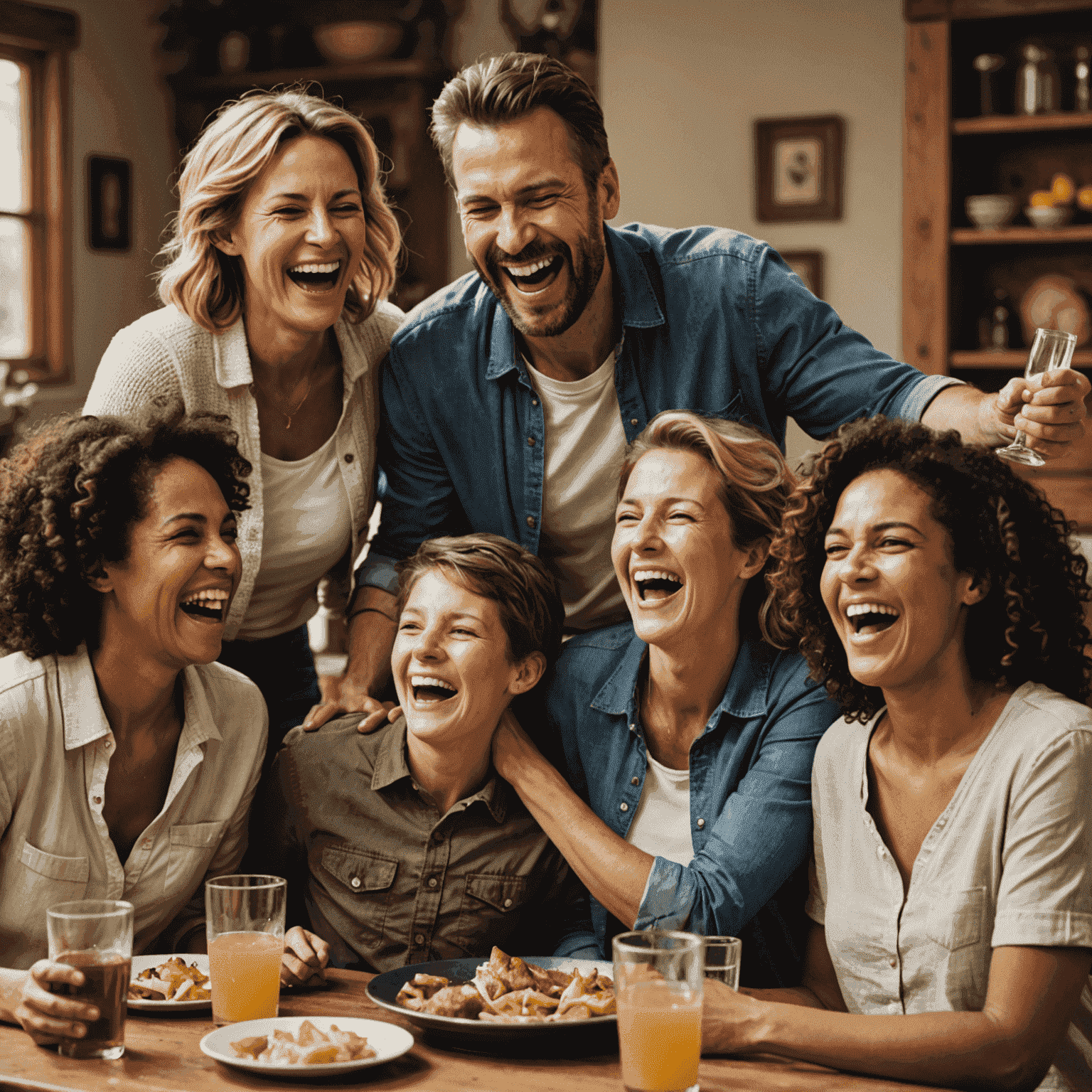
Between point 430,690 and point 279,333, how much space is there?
75cm

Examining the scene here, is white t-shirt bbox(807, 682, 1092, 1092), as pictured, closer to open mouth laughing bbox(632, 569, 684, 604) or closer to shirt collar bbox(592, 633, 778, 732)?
shirt collar bbox(592, 633, 778, 732)

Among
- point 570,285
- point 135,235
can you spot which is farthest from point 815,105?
point 570,285

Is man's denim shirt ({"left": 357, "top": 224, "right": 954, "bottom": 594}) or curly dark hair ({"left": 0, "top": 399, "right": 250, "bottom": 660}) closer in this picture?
curly dark hair ({"left": 0, "top": 399, "right": 250, "bottom": 660})

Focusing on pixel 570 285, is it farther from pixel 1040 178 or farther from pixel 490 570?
pixel 1040 178

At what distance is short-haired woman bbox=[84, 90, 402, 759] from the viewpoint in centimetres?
241

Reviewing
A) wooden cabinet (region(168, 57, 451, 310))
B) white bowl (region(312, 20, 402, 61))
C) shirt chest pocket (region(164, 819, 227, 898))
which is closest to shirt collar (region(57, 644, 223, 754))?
shirt chest pocket (region(164, 819, 227, 898))

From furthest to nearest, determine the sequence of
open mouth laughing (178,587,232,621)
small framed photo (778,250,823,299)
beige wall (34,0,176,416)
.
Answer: beige wall (34,0,176,416) → small framed photo (778,250,823,299) → open mouth laughing (178,587,232,621)

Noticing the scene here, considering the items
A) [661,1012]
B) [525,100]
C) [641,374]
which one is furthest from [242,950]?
[525,100]

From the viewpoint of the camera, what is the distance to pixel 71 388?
6.03 metres

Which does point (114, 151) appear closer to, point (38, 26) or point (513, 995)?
point (38, 26)

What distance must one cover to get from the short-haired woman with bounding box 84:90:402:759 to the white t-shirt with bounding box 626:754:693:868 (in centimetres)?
50

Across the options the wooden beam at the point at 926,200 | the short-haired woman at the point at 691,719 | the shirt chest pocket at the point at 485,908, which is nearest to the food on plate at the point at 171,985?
the shirt chest pocket at the point at 485,908

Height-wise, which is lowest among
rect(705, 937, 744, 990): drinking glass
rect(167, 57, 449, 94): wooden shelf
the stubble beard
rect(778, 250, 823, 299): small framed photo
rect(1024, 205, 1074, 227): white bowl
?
rect(705, 937, 744, 990): drinking glass

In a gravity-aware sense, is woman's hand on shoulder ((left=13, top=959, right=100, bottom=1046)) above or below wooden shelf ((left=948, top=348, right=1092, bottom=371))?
below
